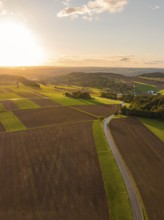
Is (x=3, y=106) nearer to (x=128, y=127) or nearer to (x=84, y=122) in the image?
(x=84, y=122)

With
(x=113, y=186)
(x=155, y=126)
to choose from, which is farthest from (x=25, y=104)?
(x=113, y=186)

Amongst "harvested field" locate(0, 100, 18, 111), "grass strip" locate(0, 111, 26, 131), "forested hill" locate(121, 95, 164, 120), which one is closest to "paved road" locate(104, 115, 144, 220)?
"grass strip" locate(0, 111, 26, 131)

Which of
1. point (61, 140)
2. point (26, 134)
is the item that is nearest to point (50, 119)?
point (26, 134)

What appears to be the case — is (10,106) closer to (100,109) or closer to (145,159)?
(100,109)

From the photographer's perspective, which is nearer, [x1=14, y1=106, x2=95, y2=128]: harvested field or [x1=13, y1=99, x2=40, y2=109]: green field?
[x1=14, y1=106, x2=95, y2=128]: harvested field

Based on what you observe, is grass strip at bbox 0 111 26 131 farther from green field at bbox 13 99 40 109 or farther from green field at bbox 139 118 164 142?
green field at bbox 139 118 164 142

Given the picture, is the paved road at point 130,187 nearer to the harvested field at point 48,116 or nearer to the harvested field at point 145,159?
the harvested field at point 145,159

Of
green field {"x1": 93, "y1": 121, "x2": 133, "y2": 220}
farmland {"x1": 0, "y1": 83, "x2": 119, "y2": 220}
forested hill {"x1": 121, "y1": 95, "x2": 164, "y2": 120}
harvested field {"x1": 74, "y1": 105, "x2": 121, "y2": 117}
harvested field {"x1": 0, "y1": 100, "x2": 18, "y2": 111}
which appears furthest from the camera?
harvested field {"x1": 0, "y1": 100, "x2": 18, "y2": 111}
